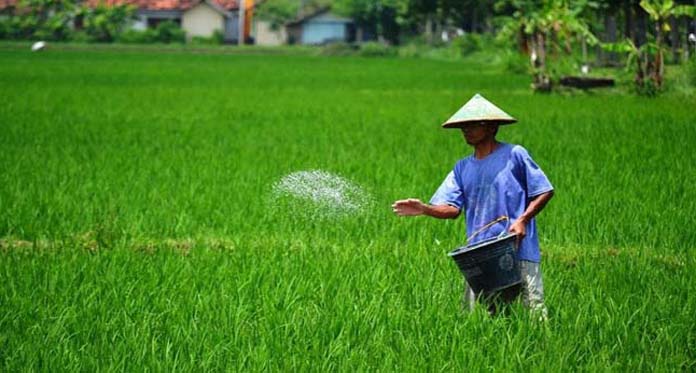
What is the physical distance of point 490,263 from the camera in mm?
3318

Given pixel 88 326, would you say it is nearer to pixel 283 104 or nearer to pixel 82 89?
pixel 283 104

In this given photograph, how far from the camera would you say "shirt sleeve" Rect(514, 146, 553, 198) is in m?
3.47

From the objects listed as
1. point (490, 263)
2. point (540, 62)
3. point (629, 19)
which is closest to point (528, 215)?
point (490, 263)

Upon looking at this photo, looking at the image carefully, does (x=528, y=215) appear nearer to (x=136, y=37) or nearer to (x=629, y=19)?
(x=629, y=19)

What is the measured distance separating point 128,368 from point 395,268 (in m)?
1.72

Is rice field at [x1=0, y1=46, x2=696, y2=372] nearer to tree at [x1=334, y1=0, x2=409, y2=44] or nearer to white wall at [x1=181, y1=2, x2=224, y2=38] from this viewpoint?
tree at [x1=334, y1=0, x2=409, y2=44]

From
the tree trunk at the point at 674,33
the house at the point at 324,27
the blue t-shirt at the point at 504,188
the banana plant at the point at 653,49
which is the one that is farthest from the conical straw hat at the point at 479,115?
the house at the point at 324,27

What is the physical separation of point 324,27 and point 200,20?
696 centimetres

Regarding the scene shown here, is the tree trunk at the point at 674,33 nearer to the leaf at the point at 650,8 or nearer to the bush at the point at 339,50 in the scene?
the leaf at the point at 650,8

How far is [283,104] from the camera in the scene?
16.7 meters

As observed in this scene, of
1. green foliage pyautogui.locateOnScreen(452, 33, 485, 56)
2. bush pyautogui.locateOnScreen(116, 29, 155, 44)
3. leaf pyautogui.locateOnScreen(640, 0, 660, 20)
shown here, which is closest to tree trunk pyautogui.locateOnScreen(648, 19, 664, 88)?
leaf pyautogui.locateOnScreen(640, 0, 660, 20)

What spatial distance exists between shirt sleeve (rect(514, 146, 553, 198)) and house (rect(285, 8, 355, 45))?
64.2m

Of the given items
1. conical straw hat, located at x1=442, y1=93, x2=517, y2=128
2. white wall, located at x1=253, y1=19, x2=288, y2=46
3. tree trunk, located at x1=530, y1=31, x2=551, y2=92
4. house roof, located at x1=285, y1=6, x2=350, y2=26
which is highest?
conical straw hat, located at x1=442, y1=93, x2=517, y2=128

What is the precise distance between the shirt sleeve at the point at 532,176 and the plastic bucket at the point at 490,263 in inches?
6.3
